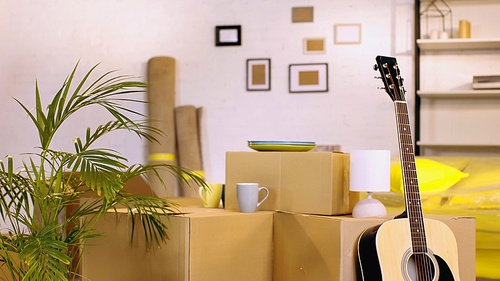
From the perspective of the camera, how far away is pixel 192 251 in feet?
4.36

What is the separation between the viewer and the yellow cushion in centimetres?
237

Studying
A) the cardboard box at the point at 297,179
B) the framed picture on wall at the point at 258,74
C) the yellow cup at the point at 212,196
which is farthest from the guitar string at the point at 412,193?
the framed picture on wall at the point at 258,74

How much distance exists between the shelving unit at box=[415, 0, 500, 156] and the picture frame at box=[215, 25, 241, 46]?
55.3 inches

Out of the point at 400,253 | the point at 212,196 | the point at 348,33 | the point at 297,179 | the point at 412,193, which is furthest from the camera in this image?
the point at 348,33

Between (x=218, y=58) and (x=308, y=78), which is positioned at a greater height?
(x=218, y=58)

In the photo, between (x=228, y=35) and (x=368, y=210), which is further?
(x=228, y=35)

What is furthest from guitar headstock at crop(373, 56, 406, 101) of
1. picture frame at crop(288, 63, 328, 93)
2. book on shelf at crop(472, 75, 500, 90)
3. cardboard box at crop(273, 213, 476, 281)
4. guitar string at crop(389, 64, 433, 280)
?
picture frame at crop(288, 63, 328, 93)

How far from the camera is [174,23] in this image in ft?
12.5

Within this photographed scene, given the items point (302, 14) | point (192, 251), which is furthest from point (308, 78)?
point (192, 251)

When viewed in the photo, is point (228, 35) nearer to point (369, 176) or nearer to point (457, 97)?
point (457, 97)

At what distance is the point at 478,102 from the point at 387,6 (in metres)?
1.00

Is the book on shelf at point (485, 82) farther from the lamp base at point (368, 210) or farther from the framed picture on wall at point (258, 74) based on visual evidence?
the lamp base at point (368, 210)

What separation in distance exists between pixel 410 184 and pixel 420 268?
0.27m

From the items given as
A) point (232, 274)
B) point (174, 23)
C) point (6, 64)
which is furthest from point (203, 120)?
point (232, 274)
